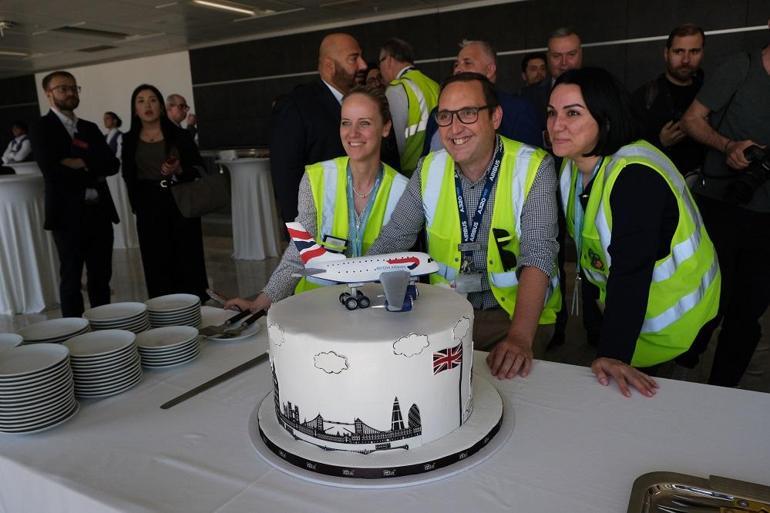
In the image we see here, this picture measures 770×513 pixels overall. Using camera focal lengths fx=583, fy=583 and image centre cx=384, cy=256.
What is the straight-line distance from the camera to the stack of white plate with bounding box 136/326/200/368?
1.37 meters

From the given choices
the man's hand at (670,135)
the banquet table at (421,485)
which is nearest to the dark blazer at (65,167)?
the banquet table at (421,485)

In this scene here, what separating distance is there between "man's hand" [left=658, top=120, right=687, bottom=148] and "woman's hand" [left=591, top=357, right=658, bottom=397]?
232 centimetres

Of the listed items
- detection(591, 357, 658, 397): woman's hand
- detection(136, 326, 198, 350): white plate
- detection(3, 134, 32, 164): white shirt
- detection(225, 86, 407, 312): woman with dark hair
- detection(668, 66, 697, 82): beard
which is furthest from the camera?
detection(3, 134, 32, 164): white shirt

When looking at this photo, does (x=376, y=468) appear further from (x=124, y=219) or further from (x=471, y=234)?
(x=124, y=219)

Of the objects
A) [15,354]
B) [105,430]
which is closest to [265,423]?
[105,430]

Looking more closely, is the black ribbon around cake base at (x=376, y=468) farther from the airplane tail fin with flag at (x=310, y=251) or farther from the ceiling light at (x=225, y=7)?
the ceiling light at (x=225, y=7)

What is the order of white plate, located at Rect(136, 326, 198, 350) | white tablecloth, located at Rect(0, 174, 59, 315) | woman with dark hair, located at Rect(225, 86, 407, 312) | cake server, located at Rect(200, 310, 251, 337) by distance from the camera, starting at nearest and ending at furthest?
white plate, located at Rect(136, 326, 198, 350)
cake server, located at Rect(200, 310, 251, 337)
woman with dark hair, located at Rect(225, 86, 407, 312)
white tablecloth, located at Rect(0, 174, 59, 315)

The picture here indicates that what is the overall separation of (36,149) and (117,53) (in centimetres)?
1138

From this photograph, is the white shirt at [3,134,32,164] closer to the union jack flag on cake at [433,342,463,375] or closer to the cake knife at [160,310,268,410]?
the cake knife at [160,310,268,410]

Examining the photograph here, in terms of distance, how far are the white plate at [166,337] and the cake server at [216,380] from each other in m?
0.15

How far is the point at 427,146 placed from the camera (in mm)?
2916

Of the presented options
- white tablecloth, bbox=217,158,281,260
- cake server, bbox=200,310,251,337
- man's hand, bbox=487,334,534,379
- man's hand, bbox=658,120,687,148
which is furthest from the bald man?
white tablecloth, bbox=217,158,281,260

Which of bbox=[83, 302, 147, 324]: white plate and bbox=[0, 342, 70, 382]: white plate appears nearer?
bbox=[0, 342, 70, 382]: white plate

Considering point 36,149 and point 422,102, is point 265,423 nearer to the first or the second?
point 422,102
